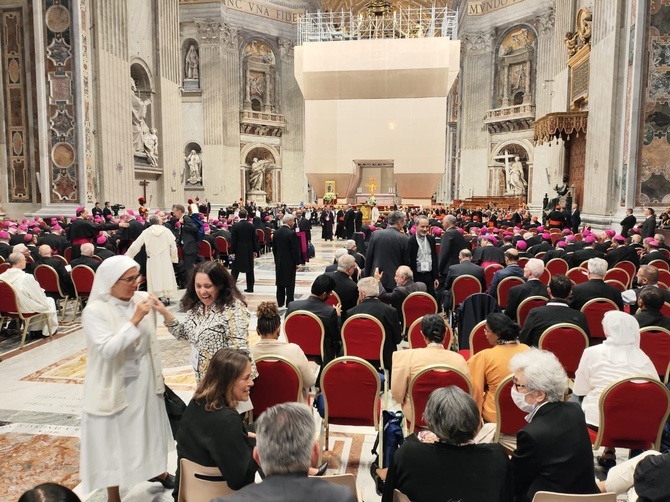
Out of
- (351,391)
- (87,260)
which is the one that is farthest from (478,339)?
(87,260)

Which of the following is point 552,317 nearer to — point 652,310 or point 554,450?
point 652,310

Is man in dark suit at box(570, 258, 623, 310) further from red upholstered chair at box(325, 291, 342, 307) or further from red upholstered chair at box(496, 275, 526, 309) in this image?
red upholstered chair at box(325, 291, 342, 307)

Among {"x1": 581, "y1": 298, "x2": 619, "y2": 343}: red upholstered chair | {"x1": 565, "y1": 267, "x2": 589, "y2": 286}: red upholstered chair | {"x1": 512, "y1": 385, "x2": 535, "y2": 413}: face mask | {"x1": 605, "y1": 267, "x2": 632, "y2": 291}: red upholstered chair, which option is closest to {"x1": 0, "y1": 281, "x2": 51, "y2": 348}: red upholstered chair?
{"x1": 512, "y1": 385, "x2": 535, "y2": 413}: face mask

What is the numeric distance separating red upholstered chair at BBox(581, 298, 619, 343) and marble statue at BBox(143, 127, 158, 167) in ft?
60.0

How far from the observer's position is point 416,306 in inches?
234

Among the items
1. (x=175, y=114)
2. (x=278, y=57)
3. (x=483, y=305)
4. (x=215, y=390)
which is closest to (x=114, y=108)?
(x=175, y=114)

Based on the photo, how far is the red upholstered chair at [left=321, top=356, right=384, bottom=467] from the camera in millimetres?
A: 3514

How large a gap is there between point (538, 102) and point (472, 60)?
6466 mm

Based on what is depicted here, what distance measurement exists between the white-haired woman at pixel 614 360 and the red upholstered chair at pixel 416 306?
2.25m

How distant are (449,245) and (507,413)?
16.6 feet

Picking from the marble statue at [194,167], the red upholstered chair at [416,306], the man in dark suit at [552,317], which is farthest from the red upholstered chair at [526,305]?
the marble statue at [194,167]

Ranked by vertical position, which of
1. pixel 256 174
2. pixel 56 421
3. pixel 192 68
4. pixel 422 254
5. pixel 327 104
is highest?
pixel 192 68

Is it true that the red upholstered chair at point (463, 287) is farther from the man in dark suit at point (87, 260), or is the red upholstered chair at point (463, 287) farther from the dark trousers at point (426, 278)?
the man in dark suit at point (87, 260)

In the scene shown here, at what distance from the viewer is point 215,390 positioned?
8.17ft
